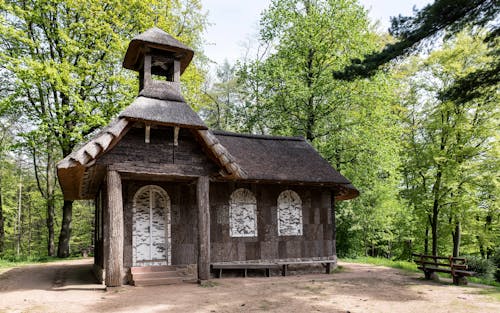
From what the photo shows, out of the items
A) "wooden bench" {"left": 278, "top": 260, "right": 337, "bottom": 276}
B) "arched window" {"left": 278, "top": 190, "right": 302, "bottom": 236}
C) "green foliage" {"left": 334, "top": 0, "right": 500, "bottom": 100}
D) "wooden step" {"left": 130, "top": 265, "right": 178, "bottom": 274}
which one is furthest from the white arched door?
"green foliage" {"left": 334, "top": 0, "right": 500, "bottom": 100}

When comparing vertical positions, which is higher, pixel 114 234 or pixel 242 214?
pixel 242 214

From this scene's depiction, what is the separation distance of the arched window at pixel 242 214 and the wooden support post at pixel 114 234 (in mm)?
4425

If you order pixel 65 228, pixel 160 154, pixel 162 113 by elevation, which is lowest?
pixel 65 228

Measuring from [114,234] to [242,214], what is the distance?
5.01 meters

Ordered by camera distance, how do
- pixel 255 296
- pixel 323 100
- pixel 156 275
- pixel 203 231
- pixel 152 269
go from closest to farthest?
pixel 255 296 → pixel 203 231 → pixel 156 275 → pixel 152 269 → pixel 323 100

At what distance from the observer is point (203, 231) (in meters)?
11.6

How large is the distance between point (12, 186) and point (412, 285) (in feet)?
100

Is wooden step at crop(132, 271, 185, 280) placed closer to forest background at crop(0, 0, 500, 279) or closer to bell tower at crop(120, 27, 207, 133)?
bell tower at crop(120, 27, 207, 133)

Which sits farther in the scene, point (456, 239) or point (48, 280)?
point (456, 239)

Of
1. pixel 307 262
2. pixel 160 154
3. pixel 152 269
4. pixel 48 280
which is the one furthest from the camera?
pixel 307 262

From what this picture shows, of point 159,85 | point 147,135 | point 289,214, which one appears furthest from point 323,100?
point 147,135

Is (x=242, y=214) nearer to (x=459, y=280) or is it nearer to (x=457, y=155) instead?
(x=459, y=280)

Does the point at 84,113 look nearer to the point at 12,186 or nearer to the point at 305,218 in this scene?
the point at 305,218

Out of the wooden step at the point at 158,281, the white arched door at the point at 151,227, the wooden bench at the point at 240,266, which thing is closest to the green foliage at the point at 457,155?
Result: the wooden bench at the point at 240,266
